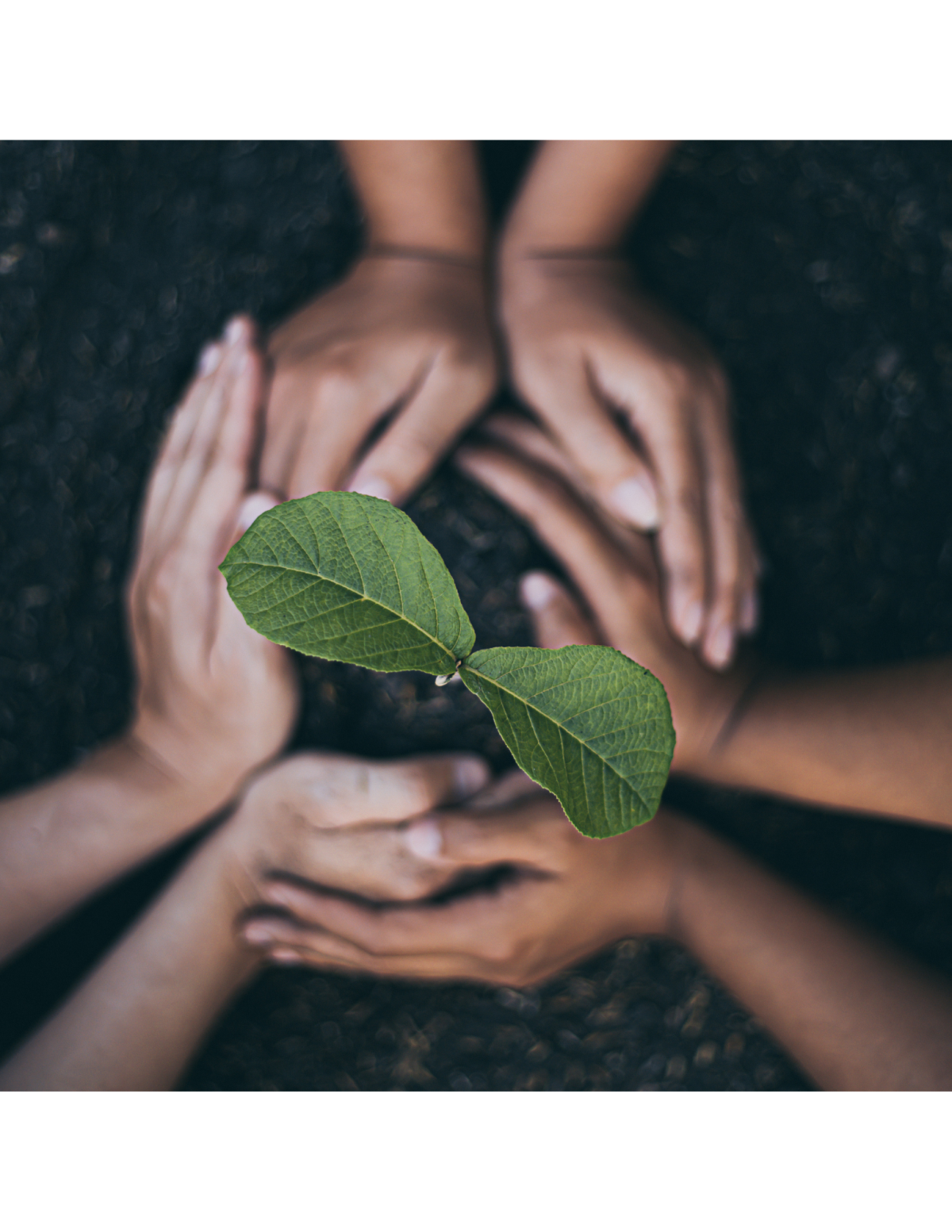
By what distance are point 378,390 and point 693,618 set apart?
0.38 meters

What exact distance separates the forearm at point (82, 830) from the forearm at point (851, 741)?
58cm

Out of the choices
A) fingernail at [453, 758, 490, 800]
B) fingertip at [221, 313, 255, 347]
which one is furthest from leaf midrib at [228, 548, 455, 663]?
fingertip at [221, 313, 255, 347]

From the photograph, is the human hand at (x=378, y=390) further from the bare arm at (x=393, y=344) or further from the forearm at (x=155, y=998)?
the forearm at (x=155, y=998)

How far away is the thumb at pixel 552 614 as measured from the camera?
76 centimetres

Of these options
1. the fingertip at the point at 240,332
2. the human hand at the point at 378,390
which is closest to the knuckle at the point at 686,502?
the human hand at the point at 378,390

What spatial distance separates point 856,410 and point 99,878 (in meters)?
0.98

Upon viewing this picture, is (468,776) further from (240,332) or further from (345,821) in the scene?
(240,332)

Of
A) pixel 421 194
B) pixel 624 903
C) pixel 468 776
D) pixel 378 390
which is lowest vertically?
pixel 624 903

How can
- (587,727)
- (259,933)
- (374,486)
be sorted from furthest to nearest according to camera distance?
(259,933)
(374,486)
(587,727)

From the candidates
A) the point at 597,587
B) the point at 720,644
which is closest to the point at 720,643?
the point at 720,644

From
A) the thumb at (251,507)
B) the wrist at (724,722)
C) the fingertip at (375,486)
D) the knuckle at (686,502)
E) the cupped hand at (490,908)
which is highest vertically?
the knuckle at (686,502)

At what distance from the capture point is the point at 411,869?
0.79m

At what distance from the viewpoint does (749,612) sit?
0.82 m

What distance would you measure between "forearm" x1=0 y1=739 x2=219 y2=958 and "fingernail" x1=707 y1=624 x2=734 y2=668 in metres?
0.56
